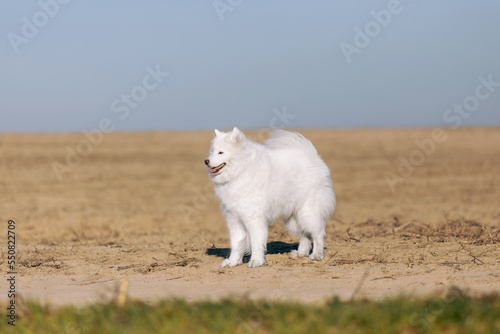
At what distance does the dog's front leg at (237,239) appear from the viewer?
7742 millimetres

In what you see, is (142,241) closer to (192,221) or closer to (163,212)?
(192,221)

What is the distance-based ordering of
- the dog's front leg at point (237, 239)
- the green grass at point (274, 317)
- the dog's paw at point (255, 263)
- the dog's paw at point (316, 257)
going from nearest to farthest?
the green grass at point (274, 317) → the dog's paw at point (255, 263) → the dog's front leg at point (237, 239) → the dog's paw at point (316, 257)

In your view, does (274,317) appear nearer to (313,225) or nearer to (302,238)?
(313,225)

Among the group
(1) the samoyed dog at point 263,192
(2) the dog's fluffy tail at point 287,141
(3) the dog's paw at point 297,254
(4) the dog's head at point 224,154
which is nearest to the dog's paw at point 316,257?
(1) the samoyed dog at point 263,192

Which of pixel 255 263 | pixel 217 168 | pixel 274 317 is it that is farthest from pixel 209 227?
pixel 274 317

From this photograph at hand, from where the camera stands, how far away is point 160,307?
15.4ft

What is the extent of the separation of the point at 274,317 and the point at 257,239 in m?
3.22

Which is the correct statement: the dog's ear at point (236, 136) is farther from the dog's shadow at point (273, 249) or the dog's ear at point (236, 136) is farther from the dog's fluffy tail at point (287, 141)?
the dog's shadow at point (273, 249)

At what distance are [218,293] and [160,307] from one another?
1492mm

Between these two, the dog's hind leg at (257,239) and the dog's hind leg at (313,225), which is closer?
the dog's hind leg at (257,239)

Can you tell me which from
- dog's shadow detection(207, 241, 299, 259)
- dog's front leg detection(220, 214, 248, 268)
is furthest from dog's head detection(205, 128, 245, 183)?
dog's shadow detection(207, 241, 299, 259)

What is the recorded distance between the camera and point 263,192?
7.65 meters

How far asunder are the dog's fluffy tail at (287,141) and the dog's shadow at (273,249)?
149 cm

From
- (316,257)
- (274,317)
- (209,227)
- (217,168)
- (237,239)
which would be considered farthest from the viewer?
(209,227)
